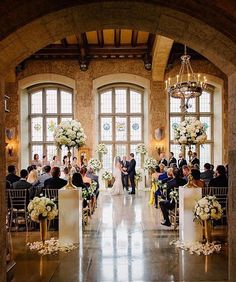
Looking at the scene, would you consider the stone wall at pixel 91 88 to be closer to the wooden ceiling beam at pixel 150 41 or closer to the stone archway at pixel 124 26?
the wooden ceiling beam at pixel 150 41

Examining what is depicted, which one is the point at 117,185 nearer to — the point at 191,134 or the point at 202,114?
the point at 202,114

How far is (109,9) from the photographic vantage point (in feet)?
10.5

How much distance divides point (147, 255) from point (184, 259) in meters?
0.55

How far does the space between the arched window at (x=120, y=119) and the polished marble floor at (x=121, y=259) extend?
8010mm

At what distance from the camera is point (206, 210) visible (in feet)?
17.7

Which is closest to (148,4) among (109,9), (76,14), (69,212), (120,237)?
(109,9)

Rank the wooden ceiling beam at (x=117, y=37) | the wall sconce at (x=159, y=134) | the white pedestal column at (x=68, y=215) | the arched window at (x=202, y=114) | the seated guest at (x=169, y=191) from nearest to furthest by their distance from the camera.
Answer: the white pedestal column at (x=68, y=215), the seated guest at (x=169, y=191), the wooden ceiling beam at (x=117, y=37), the wall sconce at (x=159, y=134), the arched window at (x=202, y=114)

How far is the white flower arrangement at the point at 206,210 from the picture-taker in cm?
541

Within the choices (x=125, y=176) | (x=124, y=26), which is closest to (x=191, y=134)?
(x=124, y=26)

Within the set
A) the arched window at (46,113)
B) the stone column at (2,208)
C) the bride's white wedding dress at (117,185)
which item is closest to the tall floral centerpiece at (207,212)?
the stone column at (2,208)

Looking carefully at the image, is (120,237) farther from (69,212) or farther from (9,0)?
(9,0)

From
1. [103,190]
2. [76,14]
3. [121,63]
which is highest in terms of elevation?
[121,63]

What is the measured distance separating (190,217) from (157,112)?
9031 millimetres

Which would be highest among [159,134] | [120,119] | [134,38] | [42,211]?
[134,38]
